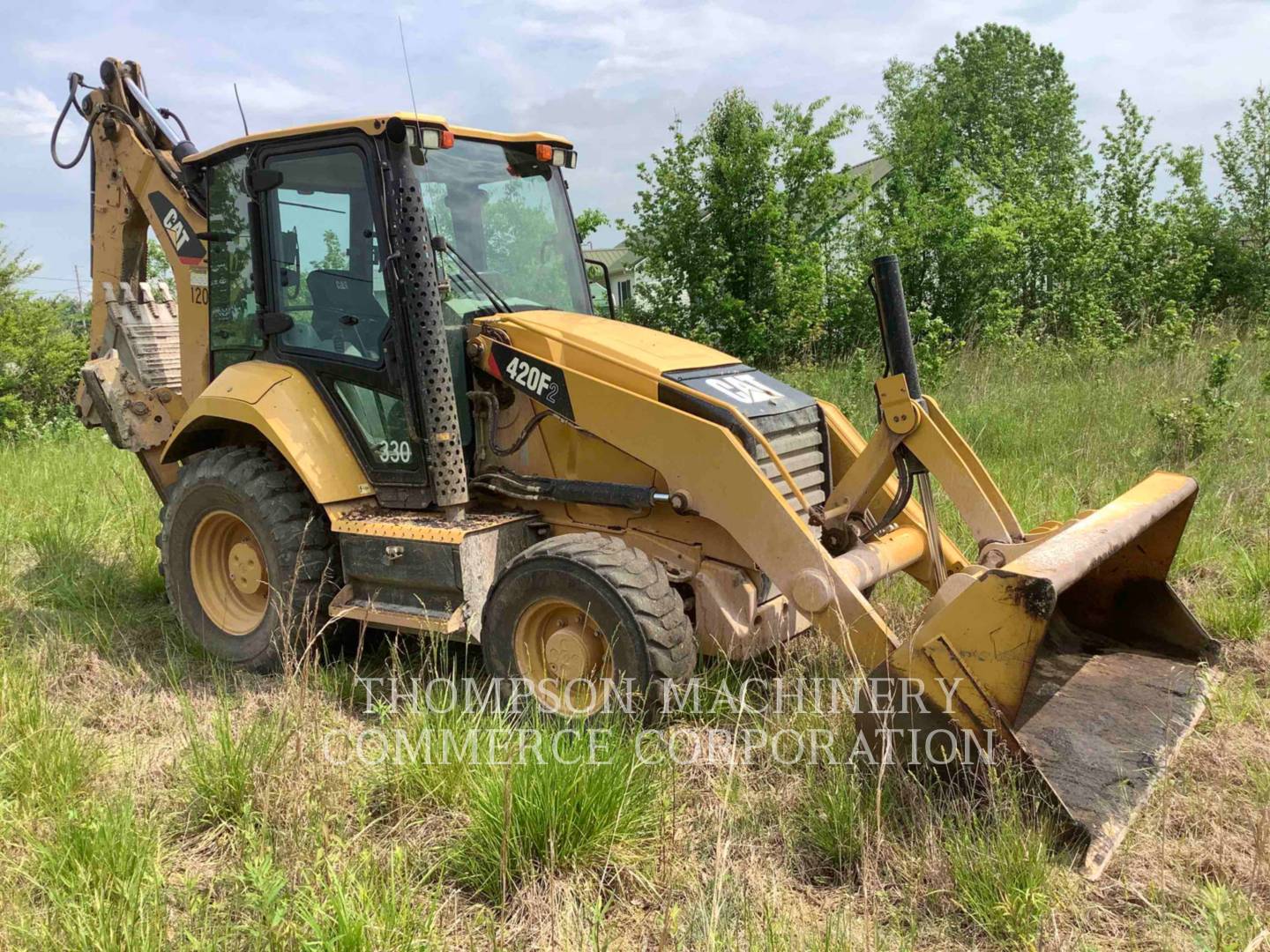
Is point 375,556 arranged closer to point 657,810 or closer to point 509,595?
point 509,595

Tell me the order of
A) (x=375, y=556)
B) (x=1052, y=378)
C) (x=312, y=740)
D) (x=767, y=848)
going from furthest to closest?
(x=1052, y=378) → (x=375, y=556) → (x=312, y=740) → (x=767, y=848)

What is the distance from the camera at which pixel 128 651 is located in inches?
203

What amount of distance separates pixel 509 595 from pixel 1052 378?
25.1 ft

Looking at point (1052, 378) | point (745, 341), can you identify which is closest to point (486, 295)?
point (1052, 378)

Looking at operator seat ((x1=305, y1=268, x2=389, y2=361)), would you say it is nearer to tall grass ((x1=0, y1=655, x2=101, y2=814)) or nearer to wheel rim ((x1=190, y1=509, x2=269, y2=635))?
wheel rim ((x1=190, y1=509, x2=269, y2=635))

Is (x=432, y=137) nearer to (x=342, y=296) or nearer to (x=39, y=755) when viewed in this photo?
(x=342, y=296)

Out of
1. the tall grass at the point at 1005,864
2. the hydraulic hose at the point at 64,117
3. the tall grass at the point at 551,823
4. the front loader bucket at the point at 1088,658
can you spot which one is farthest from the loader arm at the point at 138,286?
the tall grass at the point at 1005,864

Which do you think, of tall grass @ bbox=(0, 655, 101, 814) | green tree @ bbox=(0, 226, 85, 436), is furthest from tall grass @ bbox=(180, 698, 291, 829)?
green tree @ bbox=(0, 226, 85, 436)

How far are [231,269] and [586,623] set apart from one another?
2.87 metres

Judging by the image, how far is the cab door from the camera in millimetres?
4504

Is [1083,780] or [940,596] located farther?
[940,596]

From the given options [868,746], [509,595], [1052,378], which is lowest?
[868,746]

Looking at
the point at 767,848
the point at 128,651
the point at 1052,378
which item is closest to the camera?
the point at 767,848

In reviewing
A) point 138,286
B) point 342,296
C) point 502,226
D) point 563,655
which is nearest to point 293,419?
point 342,296
